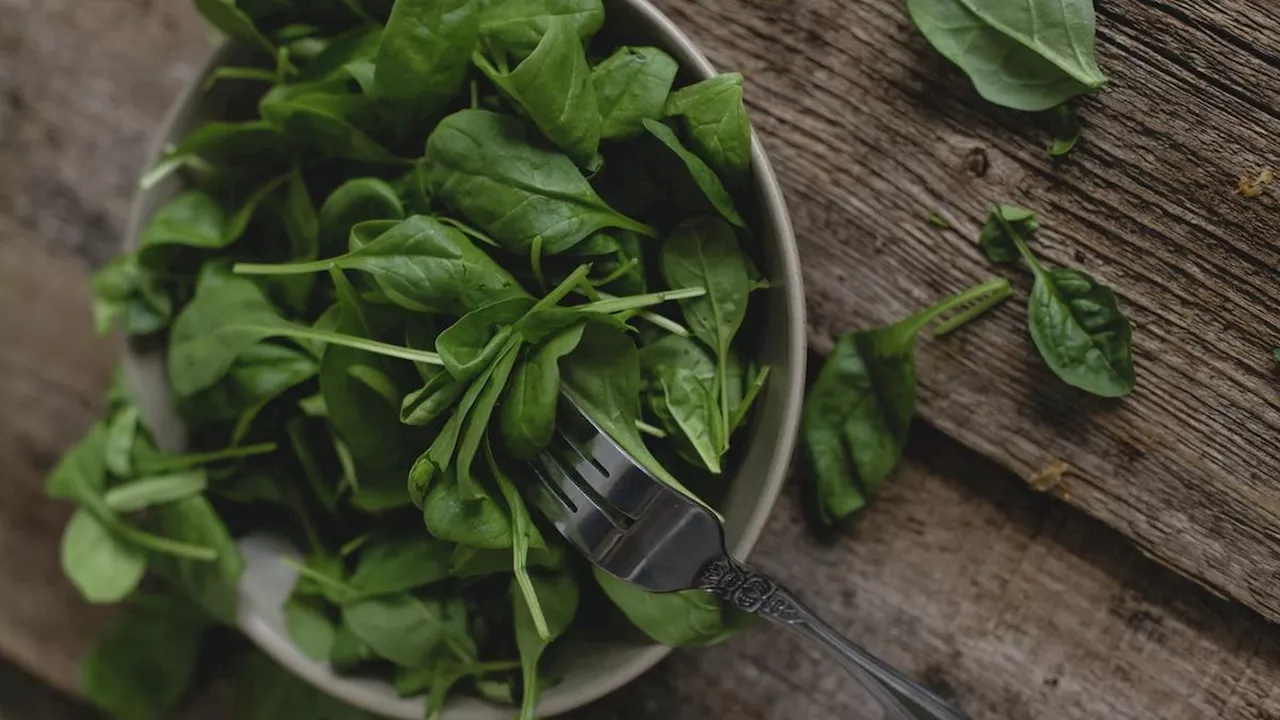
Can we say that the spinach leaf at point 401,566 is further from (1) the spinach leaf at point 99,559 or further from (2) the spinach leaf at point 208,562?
(1) the spinach leaf at point 99,559

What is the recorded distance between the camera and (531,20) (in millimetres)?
701

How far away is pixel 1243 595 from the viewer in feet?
2.55

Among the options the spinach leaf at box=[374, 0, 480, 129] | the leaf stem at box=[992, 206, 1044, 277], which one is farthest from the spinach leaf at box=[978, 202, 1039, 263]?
the spinach leaf at box=[374, 0, 480, 129]

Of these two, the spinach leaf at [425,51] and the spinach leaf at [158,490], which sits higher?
the spinach leaf at [425,51]

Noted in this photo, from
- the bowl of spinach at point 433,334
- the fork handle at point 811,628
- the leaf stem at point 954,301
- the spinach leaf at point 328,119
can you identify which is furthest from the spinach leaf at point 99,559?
the leaf stem at point 954,301

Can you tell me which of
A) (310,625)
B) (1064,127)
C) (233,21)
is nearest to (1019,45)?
(1064,127)

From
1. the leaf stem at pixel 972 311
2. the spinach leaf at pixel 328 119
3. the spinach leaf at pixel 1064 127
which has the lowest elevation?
the leaf stem at pixel 972 311

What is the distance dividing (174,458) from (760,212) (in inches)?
19.1

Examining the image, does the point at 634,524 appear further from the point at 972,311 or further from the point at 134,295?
the point at 134,295

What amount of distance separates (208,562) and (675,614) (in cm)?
36

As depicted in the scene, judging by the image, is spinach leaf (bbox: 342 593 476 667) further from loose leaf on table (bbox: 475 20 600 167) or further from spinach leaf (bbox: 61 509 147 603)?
loose leaf on table (bbox: 475 20 600 167)

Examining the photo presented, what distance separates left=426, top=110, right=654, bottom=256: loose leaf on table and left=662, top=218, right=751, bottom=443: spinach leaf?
0.04m

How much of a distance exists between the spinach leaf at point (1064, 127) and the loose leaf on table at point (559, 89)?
313 millimetres

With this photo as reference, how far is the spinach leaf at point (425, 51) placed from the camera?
0.70 meters
